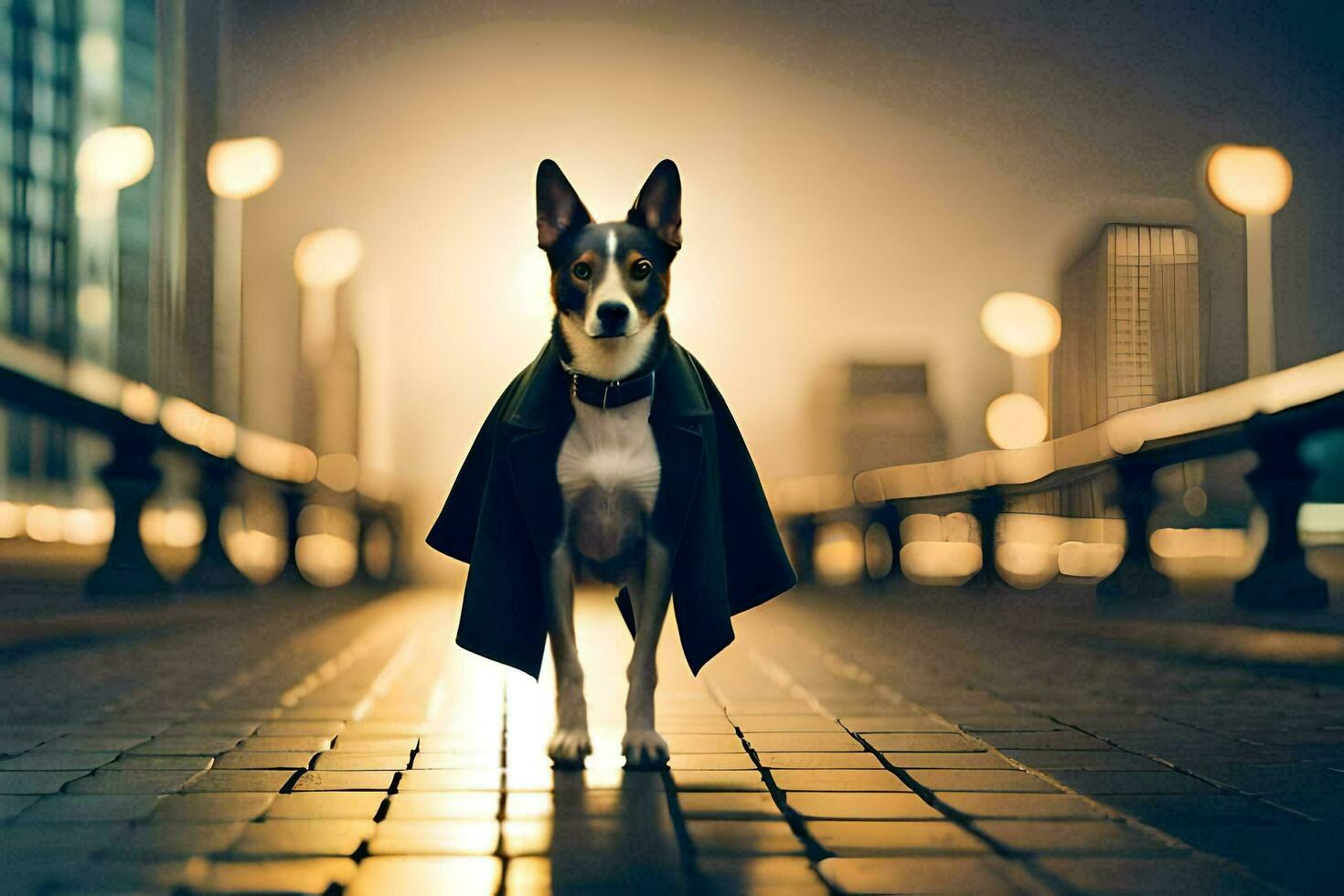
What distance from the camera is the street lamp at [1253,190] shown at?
10305 millimetres

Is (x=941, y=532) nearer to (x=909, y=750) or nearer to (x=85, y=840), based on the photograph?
(x=909, y=750)

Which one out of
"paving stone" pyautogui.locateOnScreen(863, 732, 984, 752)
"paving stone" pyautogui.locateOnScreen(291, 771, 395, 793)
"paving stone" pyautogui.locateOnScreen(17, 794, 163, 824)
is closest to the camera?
"paving stone" pyautogui.locateOnScreen(17, 794, 163, 824)

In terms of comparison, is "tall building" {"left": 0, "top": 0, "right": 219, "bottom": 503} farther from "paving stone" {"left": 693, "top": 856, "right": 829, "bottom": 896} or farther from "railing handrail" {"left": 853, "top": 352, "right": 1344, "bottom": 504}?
"paving stone" {"left": 693, "top": 856, "right": 829, "bottom": 896}

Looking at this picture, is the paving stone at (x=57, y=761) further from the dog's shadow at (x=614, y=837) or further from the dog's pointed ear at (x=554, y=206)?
the dog's pointed ear at (x=554, y=206)

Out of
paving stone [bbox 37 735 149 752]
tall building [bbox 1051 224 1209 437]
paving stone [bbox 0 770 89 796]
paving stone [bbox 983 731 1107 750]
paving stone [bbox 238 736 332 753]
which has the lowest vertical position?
paving stone [bbox 983 731 1107 750]

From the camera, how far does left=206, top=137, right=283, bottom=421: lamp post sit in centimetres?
1308

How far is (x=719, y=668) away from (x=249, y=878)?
4.78 m

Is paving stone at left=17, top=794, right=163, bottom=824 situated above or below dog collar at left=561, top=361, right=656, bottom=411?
below

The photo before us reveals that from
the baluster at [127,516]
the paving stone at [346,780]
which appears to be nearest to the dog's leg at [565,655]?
the paving stone at [346,780]

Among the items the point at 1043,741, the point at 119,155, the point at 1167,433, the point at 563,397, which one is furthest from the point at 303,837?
the point at 119,155

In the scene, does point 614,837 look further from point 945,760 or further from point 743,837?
point 945,760

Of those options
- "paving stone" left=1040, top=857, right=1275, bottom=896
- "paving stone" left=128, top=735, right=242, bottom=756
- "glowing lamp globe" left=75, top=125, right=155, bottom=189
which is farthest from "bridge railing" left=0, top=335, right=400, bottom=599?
"paving stone" left=1040, top=857, right=1275, bottom=896

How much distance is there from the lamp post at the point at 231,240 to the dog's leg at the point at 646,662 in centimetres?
934

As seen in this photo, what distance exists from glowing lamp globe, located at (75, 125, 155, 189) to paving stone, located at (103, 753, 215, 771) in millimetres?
8417
